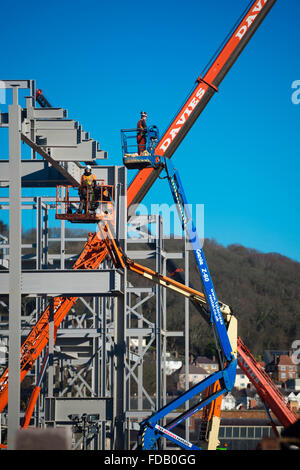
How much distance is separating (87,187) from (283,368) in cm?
5426

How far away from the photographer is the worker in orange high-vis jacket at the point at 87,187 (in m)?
18.0

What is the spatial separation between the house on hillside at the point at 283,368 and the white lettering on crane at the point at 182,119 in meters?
46.0

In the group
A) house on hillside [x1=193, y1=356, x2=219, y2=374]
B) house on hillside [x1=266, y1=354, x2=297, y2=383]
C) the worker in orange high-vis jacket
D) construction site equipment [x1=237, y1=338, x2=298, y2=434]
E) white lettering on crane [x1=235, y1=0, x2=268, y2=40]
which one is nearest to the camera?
the worker in orange high-vis jacket

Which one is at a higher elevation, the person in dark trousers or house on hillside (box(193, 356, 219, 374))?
the person in dark trousers

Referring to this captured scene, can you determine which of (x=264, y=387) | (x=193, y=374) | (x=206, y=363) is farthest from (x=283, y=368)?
(x=264, y=387)

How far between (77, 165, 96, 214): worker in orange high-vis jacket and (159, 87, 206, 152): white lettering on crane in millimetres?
7531

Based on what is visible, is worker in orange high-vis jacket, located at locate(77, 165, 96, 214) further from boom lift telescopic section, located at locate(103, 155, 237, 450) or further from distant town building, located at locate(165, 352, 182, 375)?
distant town building, located at locate(165, 352, 182, 375)

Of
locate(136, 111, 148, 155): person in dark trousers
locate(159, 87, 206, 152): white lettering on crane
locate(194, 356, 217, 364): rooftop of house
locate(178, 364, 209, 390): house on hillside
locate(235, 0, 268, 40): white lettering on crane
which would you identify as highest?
locate(235, 0, 268, 40): white lettering on crane

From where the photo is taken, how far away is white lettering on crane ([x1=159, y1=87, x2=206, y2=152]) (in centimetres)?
2548

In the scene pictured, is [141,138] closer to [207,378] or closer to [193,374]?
[207,378]

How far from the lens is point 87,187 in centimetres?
1812

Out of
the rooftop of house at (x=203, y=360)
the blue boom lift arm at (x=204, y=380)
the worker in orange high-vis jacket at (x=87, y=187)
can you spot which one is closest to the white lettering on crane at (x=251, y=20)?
the blue boom lift arm at (x=204, y=380)

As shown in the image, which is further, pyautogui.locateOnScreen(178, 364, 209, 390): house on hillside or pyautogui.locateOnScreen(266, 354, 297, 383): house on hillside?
pyautogui.locateOnScreen(178, 364, 209, 390): house on hillside

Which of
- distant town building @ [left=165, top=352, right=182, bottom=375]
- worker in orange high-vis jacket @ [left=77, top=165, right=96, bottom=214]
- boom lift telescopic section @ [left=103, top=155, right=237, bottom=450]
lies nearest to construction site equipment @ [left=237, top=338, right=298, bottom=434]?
boom lift telescopic section @ [left=103, top=155, right=237, bottom=450]
